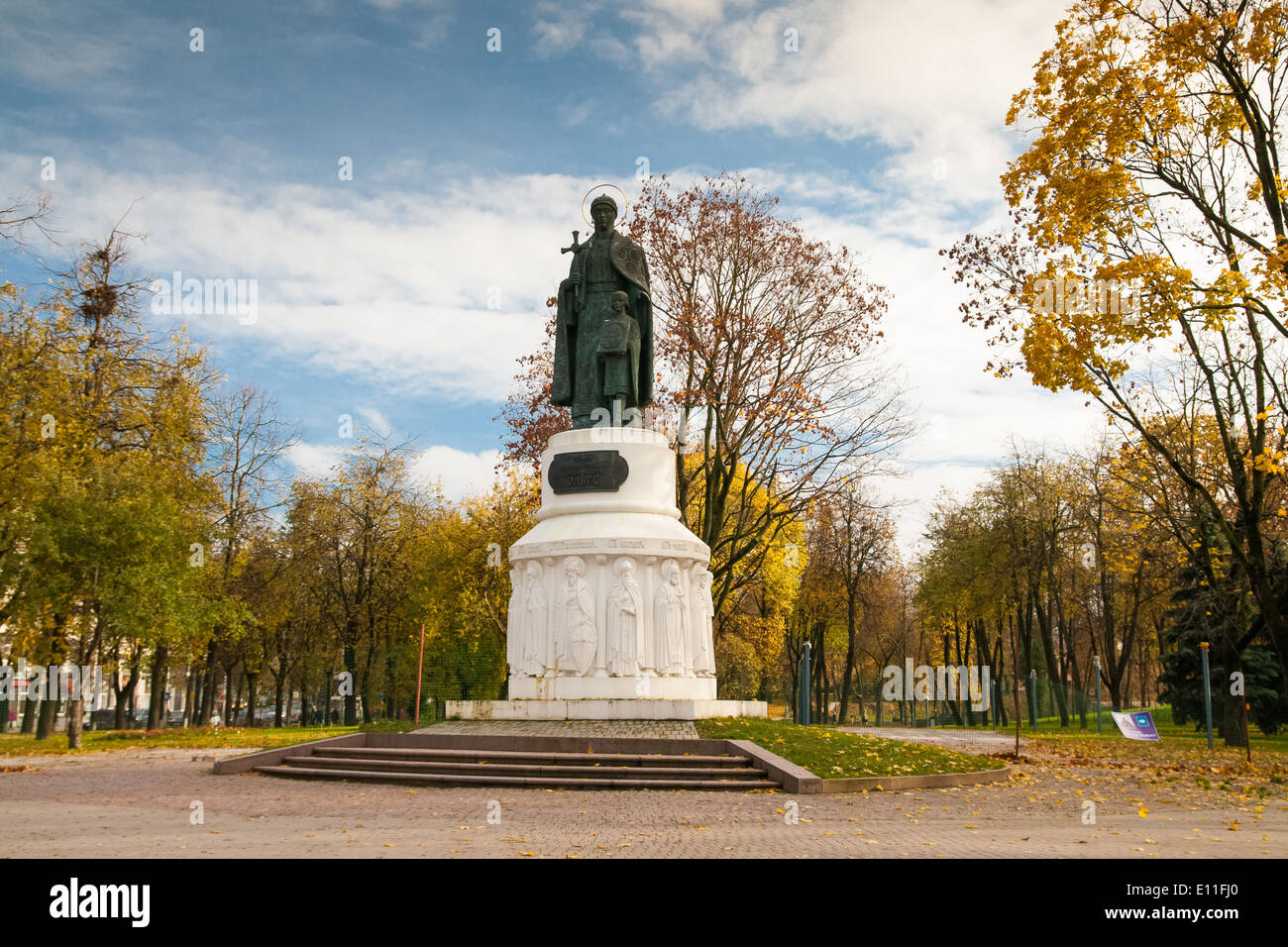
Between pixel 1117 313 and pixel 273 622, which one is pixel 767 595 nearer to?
pixel 273 622

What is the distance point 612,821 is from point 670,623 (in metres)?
7.24

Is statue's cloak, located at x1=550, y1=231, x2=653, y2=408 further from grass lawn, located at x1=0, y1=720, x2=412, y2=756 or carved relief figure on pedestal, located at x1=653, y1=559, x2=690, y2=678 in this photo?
grass lawn, located at x1=0, y1=720, x2=412, y2=756

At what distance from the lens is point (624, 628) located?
16.5m

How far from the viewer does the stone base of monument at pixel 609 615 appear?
16359 mm

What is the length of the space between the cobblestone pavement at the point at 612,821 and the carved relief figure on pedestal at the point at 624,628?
413 cm

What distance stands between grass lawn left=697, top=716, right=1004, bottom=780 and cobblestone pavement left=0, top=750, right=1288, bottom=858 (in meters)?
0.72

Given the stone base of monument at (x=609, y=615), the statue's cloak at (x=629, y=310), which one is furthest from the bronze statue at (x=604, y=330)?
the stone base of monument at (x=609, y=615)

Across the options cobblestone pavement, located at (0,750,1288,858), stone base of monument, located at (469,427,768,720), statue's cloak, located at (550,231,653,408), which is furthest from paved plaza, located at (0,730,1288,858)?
statue's cloak, located at (550,231,653,408)

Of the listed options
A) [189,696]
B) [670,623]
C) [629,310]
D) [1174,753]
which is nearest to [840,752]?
[670,623]

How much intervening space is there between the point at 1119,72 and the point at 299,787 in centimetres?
1612

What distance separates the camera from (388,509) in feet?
134

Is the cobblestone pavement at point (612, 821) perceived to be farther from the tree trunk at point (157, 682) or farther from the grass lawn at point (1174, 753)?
the tree trunk at point (157, 682)

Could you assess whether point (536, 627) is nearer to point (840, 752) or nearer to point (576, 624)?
point (576, 624)

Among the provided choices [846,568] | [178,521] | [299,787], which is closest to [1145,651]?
[846,568]
